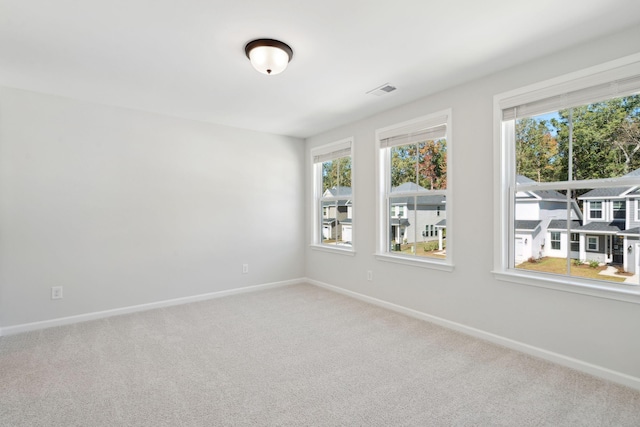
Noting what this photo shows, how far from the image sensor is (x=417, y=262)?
3.54 metres

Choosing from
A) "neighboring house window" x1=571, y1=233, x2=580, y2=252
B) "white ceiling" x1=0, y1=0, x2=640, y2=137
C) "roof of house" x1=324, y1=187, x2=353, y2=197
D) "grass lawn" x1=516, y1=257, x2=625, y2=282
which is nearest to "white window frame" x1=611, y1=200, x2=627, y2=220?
"neighboring house window" x1=571, y1=233, x2=580, y2=252

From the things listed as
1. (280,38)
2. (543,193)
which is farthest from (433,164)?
(280,38)

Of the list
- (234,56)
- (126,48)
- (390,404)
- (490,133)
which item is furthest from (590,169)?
(126,48)

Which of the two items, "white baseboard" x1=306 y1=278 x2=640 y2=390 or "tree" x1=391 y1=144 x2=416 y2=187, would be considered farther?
"tree" x1=391 y1=144 x2=416 y2=187

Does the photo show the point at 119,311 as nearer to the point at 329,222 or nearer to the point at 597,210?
the point at 329,222

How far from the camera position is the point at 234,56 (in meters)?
2.55

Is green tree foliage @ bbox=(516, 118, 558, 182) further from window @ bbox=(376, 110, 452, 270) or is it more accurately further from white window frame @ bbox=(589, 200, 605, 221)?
window @ bbox=(376, 110, 452, 270)

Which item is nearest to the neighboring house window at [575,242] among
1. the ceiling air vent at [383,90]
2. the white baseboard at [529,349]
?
the white baseboard at [529,349]

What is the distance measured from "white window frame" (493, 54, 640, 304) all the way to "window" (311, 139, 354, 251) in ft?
6.58

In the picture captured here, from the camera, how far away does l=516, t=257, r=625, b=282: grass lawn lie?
238 cm

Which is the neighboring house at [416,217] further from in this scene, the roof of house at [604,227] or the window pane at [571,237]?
the roof of house at [604,227]

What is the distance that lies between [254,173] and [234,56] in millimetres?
2405

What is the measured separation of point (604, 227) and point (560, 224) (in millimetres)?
272

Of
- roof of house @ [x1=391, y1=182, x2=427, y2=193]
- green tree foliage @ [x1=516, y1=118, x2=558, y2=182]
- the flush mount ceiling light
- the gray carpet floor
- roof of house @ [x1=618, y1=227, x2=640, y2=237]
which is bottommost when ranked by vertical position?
the gray carpet floor
